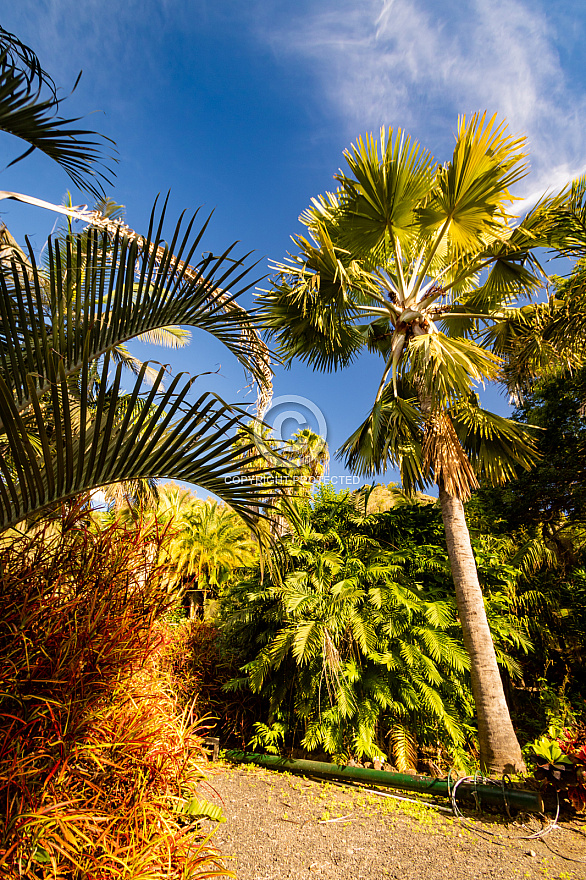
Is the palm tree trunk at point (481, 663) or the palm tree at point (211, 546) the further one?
the palm tree at point (211, 546)

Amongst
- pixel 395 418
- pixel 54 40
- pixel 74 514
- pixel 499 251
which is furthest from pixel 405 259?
pixel 74 514

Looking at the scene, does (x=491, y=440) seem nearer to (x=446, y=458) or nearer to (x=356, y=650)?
(x=446, y=458)

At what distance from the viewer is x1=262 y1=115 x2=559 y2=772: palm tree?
4.81m

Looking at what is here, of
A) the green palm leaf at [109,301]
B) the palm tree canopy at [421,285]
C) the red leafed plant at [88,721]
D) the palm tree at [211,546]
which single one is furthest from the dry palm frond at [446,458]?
the palm tree at [211,546]

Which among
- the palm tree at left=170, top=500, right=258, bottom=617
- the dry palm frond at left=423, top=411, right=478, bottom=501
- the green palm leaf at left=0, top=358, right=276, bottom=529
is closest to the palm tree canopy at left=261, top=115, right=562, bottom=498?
the dry palm frond at left=423, top=411, right=478, bottom=501

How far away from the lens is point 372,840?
3287mm

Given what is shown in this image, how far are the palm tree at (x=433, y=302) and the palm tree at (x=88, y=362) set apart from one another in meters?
3.27

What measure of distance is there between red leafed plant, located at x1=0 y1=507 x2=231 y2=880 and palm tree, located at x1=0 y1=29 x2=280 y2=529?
1.40 ft

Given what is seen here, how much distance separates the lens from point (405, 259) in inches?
262

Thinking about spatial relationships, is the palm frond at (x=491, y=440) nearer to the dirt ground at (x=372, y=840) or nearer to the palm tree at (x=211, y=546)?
the dirt ground at (x=372, y=840)

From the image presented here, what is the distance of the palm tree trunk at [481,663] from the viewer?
179 inches

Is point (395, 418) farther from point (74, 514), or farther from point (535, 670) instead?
point (535, 670)

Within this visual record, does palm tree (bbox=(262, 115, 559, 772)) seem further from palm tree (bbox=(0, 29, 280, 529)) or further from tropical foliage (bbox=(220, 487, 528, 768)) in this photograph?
palm tree (bbox=(0, 29, 280, 529))

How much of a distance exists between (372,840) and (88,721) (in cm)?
288
